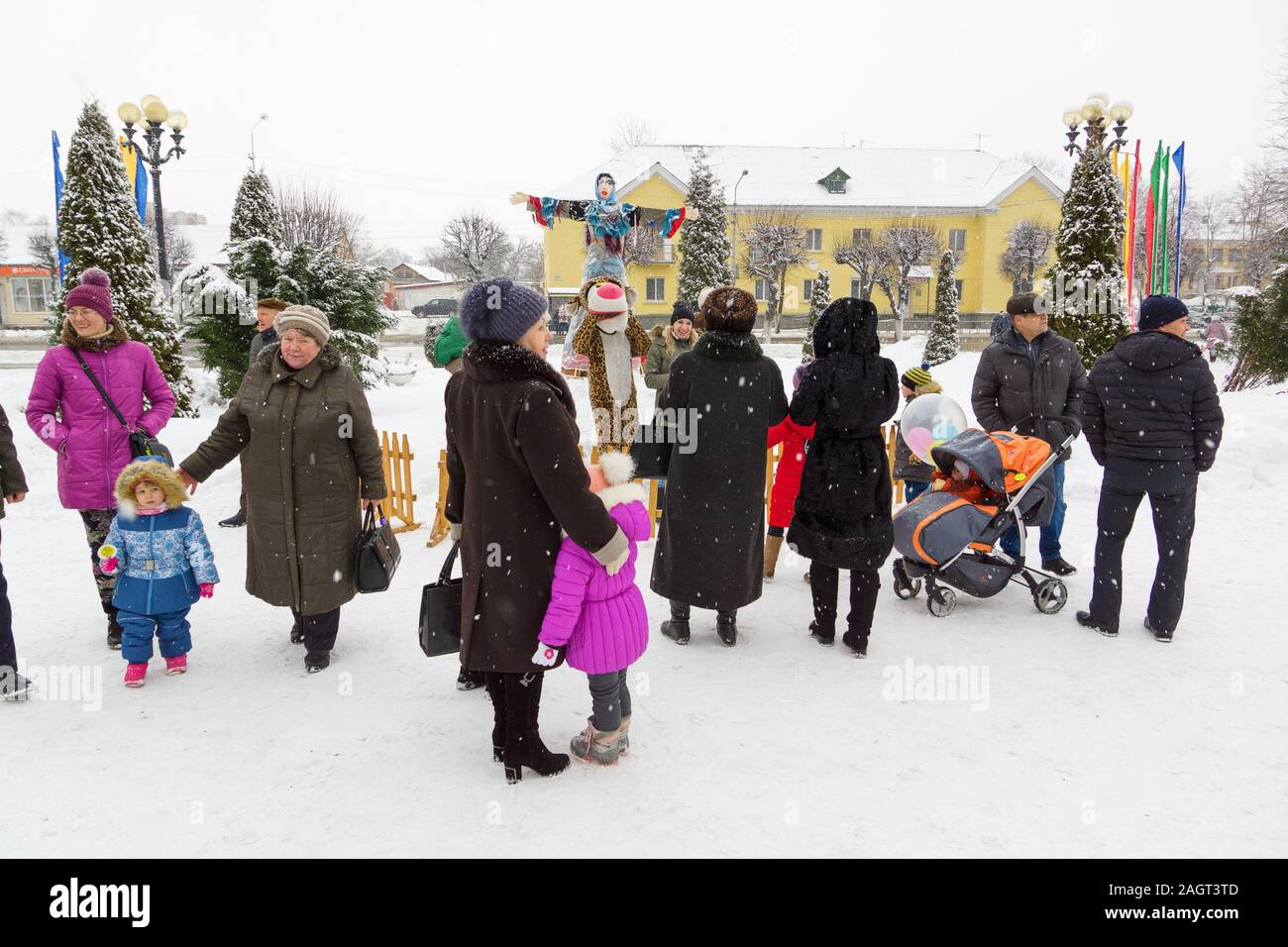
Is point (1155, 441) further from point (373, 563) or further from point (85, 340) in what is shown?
point (85, 340)

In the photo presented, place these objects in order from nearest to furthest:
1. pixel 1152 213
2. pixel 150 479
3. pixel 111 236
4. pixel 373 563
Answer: pixel 150 479, pixel 373 563, pixel 111 236, pixel 1152 213

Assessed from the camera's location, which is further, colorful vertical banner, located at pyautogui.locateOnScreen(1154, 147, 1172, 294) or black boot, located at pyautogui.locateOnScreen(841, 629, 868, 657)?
colorful vertical banner, located at pyautogui.locateOnScreen(1154, 147, 1172, 294)

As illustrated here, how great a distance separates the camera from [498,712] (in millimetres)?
3404

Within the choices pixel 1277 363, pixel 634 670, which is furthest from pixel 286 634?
pixel 1277 363

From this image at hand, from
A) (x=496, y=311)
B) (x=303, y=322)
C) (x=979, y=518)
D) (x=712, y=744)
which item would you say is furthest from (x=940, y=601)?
(x=303, y=322)

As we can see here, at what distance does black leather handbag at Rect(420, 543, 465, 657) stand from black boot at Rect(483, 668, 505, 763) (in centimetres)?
22

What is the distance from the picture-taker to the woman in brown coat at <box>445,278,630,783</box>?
9.64 feet

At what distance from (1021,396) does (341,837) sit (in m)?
5.41

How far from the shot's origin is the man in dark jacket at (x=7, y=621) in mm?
4059

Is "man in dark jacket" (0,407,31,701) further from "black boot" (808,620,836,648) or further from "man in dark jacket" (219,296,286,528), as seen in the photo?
"black boot" (808,620,836,648)

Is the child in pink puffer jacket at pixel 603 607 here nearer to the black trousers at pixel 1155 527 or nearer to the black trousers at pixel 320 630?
the black trousers at pixel 320 630

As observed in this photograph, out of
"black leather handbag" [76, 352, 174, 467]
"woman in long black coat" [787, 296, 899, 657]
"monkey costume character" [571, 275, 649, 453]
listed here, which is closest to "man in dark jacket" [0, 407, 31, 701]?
"black leather handbag" [76, 352, 174, 467]

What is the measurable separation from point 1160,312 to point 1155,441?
784 mm

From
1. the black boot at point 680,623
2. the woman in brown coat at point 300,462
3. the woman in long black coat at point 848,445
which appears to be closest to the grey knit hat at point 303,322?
the woman in brown coat at point 300,462
